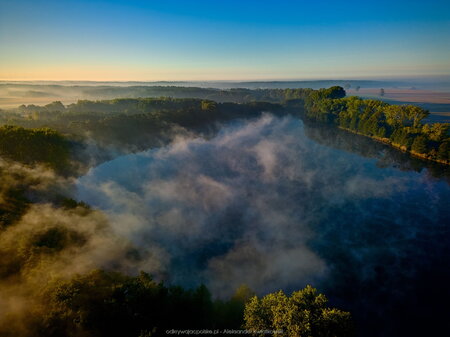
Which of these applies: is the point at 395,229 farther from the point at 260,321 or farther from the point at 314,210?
the point at 260,321

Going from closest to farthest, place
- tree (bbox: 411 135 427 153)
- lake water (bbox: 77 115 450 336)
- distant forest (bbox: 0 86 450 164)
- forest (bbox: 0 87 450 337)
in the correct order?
1. forest (bbox: 0 87 450 337)
2. lake water (bbox: 77 115 450 336)
3. tree (bbox: 411 135 427 153)
4. distant forest (bbox: 0 86 450 164)

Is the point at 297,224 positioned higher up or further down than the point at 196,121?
further down

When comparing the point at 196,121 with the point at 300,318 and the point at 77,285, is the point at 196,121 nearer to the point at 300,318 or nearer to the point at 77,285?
the point at 77,285

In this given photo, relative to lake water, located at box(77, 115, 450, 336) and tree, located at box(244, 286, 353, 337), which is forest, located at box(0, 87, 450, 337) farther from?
lake water, located at box(77, 115, 450, 336)

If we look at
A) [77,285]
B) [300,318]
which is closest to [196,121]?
[77,285]

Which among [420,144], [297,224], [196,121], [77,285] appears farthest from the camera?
[196,121]

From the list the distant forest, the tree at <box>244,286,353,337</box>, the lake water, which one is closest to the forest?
the tree at <box>244,286,353,337</box>
